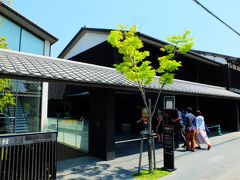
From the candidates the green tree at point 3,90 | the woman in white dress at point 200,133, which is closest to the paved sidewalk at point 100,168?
the woman in white dress at point 200,133

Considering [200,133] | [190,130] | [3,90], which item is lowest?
[200,133]

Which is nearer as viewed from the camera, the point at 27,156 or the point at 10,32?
the point at 27,156

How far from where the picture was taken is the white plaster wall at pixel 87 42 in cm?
1483

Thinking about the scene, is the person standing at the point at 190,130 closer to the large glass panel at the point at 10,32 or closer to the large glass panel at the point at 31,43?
the large glass panel at the point at 31,43

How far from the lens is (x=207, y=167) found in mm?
7699

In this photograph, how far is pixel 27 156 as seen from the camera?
539 cm

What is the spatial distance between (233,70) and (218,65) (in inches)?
87.7

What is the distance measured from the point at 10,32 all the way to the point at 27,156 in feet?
33.8

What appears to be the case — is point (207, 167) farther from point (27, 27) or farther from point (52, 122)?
point (27, 27)

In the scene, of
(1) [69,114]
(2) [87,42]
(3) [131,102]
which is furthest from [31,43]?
(3) [131,102]

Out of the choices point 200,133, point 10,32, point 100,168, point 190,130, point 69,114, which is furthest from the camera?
point 69,114

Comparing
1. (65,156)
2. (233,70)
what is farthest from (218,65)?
(65,156)

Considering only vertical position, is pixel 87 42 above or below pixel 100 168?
above

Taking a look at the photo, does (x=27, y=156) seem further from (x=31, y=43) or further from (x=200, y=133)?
(x=31, y=43)
